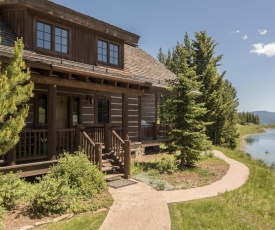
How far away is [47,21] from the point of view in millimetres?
11227

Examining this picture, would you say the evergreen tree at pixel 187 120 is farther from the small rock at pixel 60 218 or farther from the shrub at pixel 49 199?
the small rock at pixel 60 218

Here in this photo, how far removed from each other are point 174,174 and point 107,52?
7.01 m

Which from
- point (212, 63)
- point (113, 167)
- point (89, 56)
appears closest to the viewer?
point (113, 167)

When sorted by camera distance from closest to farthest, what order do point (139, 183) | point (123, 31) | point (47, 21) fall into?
point (139, 183), point (47, 21), point (123, 31)

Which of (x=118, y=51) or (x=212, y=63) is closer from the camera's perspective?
(x=118, y=51)

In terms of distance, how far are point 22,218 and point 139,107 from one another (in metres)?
10.3

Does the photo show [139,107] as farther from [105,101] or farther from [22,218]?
[22,218]

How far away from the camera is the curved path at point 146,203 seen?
6.14m

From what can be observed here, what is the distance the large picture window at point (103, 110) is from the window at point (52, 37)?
3290 mm

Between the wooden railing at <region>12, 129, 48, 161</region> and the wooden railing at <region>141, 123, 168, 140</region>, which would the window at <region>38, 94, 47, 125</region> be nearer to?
the wooden railing at <region>12, 129, 48, 161</region>

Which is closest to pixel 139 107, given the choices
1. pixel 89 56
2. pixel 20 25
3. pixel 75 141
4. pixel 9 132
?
pixel 89 56

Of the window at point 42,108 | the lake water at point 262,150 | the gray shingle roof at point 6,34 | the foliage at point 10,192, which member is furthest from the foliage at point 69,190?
the lake water at point 262,150

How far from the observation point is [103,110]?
1430cm

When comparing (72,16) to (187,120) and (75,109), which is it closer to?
(75,109)
